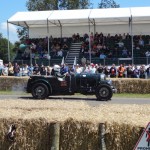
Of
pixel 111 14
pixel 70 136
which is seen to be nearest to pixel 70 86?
pixel 70 136

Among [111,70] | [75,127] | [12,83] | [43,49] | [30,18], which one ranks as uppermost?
[30,18]

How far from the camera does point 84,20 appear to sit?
34875 millimetres

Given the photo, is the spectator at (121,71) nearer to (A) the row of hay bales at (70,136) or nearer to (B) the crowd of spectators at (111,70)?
(B) the crowd of spectators at (111,70)

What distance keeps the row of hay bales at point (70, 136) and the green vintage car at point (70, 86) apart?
1240 centimetres

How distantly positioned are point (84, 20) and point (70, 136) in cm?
2852

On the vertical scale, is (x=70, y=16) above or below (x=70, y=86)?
above

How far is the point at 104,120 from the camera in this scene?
6668mm

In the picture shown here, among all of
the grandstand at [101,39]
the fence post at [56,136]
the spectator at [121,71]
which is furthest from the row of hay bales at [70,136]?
the grandstand at [101,39]

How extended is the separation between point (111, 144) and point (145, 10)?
2748 centimetres

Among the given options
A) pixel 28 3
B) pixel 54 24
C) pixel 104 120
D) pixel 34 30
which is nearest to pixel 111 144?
pixel 104 120

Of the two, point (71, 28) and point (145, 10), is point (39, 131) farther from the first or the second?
point (71, 28)

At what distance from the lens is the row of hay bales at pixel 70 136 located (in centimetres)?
661

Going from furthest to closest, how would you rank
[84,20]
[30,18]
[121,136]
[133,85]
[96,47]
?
[84,20]
[30,18]
[96,47]
[133,85]
[121,136]

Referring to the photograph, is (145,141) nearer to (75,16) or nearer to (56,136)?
(56,136)
